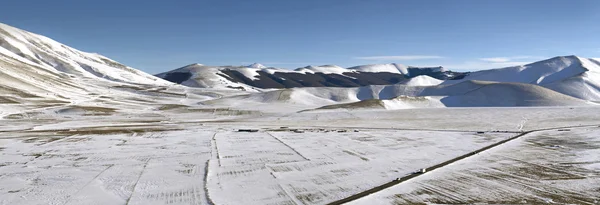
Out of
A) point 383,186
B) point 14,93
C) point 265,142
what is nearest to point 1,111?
point 14,93

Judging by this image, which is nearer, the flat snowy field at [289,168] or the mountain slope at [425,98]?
the flat snowy field at [289,168]

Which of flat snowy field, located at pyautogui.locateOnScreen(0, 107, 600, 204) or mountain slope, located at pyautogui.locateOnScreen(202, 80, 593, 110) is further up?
mountain slope, located at pyautogui.locateOnScreen(202, 80, 593, 110)

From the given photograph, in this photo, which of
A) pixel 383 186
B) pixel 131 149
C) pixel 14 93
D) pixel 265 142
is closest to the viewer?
pixel 383 186

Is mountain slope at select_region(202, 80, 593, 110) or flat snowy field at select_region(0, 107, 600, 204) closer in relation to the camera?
flat snowy field at select_region(0, 107, 600, 204)

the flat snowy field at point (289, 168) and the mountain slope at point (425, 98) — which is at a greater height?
the mountain slope at point (425, 98)

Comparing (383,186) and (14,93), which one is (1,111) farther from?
(383,186)

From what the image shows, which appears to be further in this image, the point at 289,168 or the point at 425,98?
the point at 425,98

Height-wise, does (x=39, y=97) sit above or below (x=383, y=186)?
above

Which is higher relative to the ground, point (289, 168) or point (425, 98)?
point (425, 98)
